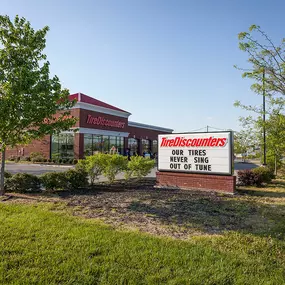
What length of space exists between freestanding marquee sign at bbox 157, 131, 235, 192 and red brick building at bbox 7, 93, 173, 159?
17.4 metres

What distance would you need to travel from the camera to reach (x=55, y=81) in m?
9.41

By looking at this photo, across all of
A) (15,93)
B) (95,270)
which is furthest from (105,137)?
(95,270)

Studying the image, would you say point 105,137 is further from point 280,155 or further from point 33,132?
point 280,155

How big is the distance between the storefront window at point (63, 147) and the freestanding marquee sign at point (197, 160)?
20.3 meters

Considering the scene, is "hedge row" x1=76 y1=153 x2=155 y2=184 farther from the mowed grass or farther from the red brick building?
the red brick building

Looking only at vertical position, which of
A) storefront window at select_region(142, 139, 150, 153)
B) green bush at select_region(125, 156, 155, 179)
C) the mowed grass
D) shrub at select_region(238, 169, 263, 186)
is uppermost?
storefront window at select_region(142, 139, 150, 153)

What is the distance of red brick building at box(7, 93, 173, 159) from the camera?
30.4 meters

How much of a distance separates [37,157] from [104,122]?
29.9 feet

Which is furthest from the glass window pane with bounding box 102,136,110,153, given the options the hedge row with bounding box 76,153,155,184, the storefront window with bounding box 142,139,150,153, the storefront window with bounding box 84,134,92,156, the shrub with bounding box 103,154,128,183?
the shrub with bounding box 103,154,128,183

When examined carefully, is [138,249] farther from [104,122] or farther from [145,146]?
[145,146]

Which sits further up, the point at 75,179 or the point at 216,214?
the point at 75,179

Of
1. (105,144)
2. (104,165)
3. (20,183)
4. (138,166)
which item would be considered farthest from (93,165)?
(105,144)

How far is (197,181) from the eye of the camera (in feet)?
38.6

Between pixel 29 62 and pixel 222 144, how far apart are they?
8.11 meters
